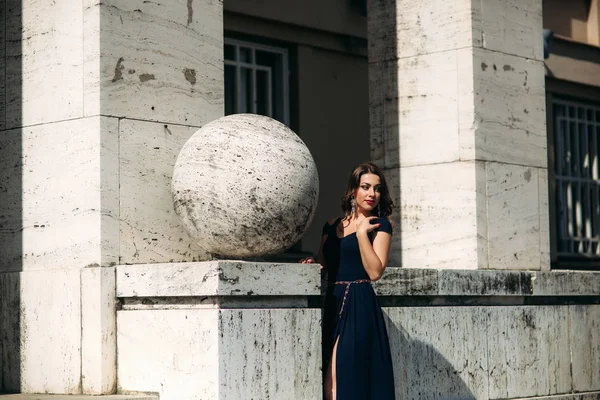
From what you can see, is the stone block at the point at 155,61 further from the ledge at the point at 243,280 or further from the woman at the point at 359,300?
the woman at the point at 359,300

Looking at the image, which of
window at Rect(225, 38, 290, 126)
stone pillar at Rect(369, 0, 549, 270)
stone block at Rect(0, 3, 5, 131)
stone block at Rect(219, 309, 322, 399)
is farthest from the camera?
window at Rect(225, 38, 290, 126)

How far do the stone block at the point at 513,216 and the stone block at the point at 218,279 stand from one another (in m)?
3.01

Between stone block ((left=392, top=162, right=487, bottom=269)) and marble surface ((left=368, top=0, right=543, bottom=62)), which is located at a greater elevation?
marble surface ((left=368, top=0, right=543, bottom=62))

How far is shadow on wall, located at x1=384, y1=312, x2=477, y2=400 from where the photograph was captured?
28.2 ft

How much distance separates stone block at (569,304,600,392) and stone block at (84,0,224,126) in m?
3.81

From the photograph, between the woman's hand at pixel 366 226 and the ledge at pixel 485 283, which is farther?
the ledge at pixel 485 283

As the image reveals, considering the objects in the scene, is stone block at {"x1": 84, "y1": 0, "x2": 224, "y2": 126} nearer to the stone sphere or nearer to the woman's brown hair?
the stone sphere

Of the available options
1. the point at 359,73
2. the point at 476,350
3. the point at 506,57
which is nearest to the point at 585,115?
the point at 359,73

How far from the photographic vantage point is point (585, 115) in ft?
54.0

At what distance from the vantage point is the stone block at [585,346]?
33.8ft

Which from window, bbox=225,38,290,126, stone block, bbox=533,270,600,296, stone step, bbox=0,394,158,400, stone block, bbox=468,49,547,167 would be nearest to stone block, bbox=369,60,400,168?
stone block, bbox=468,49,547,167

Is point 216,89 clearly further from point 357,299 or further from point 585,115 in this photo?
point 585,115

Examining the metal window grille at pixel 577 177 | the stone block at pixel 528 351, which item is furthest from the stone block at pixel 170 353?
the metal window grille at pixel 577 177

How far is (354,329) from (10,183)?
8.71ft
